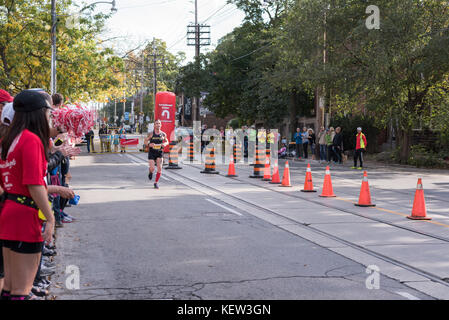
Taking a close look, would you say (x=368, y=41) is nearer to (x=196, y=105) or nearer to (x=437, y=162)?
(x=437, y=162)

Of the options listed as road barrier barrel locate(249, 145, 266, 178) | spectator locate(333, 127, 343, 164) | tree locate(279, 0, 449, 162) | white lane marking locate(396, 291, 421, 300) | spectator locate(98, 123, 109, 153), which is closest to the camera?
white lane marking locate(396, 291, 421, 300)

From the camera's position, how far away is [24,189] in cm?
377

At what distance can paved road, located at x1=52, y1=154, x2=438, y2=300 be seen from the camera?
223 inches

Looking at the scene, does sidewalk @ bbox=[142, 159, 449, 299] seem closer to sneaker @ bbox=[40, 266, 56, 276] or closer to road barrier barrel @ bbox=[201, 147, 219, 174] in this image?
sneaker @ bbox=[40, 266, 56, 276]

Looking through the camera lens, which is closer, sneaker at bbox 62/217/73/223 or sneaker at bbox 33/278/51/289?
sneaker at bbox 33/278/51/289

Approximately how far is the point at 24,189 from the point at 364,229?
6911 mm

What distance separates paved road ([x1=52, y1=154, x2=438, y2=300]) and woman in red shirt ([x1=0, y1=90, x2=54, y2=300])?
67.2 inches

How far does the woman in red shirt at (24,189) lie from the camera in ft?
12.2

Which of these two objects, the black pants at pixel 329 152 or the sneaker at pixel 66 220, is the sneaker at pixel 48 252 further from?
the black pants at pixel 329 152

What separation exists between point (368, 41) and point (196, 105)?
75.7 feet

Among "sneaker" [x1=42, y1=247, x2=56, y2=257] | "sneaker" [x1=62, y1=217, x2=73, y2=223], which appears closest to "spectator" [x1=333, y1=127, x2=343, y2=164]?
"sneaker" [x1=62, y1=217, x2=73, y2=223]

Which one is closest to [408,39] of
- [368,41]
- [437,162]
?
[368,41]

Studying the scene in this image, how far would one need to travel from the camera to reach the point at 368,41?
82.9 feet

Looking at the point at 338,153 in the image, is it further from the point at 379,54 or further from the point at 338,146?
the point at 379,54
